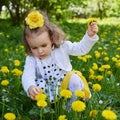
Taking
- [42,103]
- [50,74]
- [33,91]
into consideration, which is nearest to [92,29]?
[50,74]

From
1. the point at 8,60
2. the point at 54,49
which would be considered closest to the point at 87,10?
the point at 8,60

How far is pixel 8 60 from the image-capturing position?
445cm

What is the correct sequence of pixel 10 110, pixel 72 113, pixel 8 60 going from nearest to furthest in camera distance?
1. pixel 72 113
2. pixel 10 110
3. pixel 8 60

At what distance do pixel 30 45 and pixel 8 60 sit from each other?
5.60ft

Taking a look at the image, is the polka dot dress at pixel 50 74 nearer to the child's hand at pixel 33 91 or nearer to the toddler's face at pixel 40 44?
the toddler's face at pixel 40 44

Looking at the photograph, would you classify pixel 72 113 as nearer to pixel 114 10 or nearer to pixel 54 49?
pixel 54 49

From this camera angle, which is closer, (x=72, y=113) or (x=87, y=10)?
(x=72, y=113)

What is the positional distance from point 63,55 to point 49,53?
13 cm

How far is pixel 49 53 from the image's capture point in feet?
9.54

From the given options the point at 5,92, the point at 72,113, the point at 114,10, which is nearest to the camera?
the point at 72,113

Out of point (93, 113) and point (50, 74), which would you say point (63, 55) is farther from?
point (93, 113)

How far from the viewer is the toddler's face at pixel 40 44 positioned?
2734 mm

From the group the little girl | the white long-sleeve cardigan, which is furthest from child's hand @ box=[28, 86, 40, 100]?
the white long-sleeve cardigan

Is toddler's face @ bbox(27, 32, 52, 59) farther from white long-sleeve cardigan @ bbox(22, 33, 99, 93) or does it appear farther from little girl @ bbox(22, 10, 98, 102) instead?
white long-sleeve cardigan @ bbox(22, 33, 99, 93)
